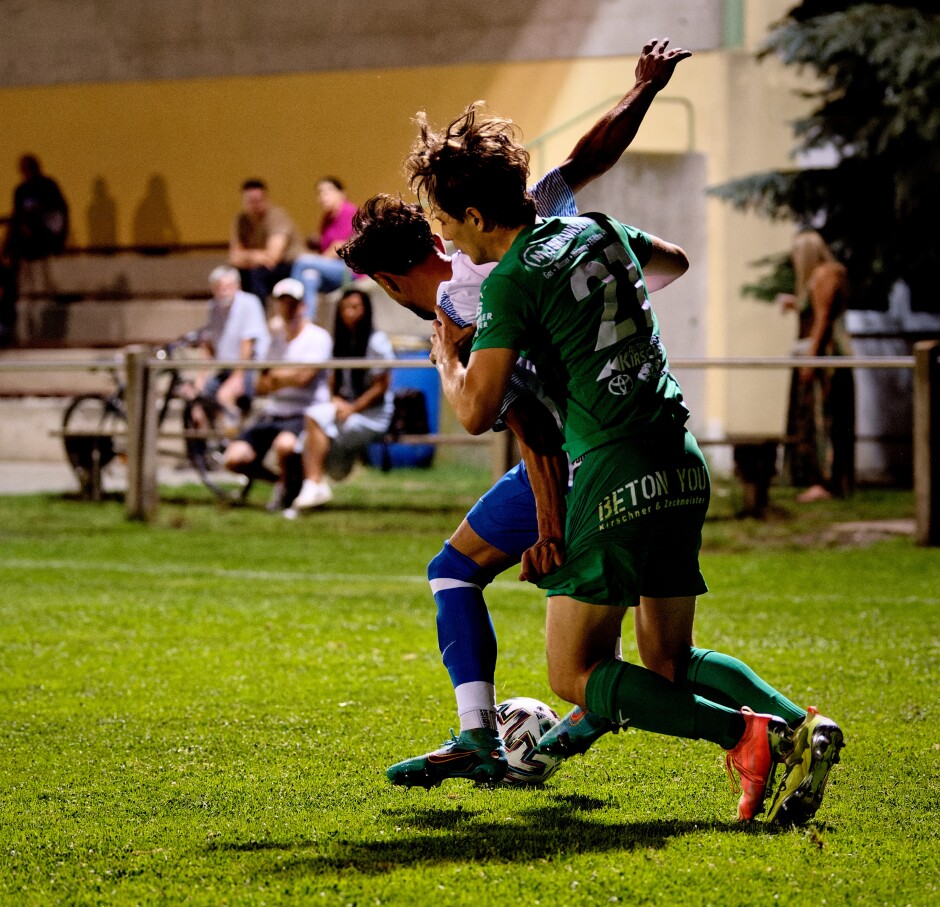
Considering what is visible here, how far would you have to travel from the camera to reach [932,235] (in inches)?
541

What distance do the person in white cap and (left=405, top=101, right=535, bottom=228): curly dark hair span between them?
8325 mm

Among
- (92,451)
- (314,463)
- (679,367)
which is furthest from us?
(92,451)

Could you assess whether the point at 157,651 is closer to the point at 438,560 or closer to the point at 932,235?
the point at 438,560

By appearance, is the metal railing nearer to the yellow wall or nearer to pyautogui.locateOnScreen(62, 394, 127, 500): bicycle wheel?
pyautogui.locateOnScreen(62, 394, 127, 500): bicycle wheel

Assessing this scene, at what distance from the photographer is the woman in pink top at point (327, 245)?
15.3 meters

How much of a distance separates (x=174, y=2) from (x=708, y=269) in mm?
9006

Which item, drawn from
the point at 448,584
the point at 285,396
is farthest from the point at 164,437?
the point at 448,584

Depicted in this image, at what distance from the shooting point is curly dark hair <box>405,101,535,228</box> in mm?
3600

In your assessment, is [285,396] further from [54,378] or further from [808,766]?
[808,766]

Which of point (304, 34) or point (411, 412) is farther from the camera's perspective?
point (304, 34)

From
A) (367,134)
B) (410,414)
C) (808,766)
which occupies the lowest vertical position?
(808,766)

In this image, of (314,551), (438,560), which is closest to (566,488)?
(438,560)

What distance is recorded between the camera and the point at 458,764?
13.5 ft

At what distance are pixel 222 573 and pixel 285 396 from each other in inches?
124
